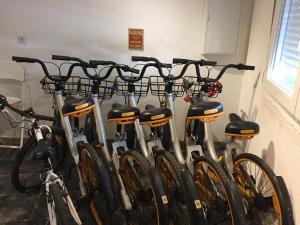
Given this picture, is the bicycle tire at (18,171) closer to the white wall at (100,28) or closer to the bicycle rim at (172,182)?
the bicycle rim at (172,182)

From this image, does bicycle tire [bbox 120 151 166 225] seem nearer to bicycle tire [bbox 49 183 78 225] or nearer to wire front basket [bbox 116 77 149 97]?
bicycle tire [bbox 49 183 78 225]

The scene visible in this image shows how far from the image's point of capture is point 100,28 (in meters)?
2.71

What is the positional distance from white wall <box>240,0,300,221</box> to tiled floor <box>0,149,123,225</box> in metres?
1.36

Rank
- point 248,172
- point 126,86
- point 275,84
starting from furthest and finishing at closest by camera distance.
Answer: point 126,86
point 275,84
point 248,172

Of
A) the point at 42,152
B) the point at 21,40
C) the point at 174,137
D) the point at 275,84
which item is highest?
the point at 21,40

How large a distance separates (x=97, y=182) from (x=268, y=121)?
1.31 meters

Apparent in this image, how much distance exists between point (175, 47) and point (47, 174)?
1.84 m

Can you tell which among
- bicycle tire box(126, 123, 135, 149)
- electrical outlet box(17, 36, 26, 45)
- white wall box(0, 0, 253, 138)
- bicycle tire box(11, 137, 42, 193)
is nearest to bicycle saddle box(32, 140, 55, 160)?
bicycle tire box(11, 137, 42, 193)

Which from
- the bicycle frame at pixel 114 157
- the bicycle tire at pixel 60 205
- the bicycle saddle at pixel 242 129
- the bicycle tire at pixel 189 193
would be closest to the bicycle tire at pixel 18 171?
the bicycle frame at pixel 114 157

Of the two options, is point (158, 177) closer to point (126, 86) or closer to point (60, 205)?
point (60, 205)

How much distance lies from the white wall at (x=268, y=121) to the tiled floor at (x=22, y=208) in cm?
136

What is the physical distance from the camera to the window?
1.77 meters

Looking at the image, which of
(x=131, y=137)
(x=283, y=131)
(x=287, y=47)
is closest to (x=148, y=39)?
(x=131, y=137)

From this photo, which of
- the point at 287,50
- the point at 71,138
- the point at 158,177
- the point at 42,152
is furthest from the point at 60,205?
the point at 287,50
